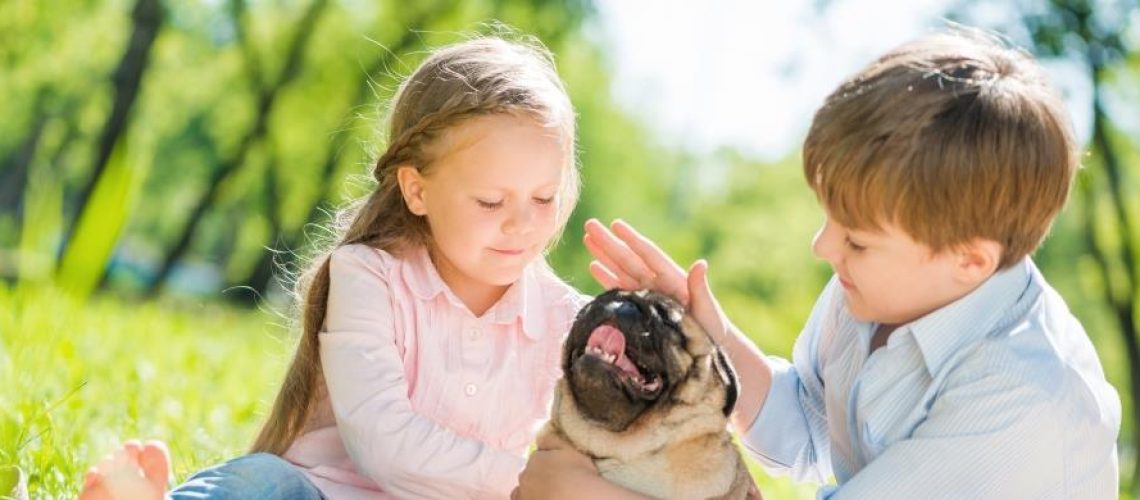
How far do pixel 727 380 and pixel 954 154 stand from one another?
2.53 ft

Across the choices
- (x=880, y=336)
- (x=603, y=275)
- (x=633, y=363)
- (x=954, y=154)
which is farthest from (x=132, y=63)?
(x=954, y=154)

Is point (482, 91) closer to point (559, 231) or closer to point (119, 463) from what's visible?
point (559, 231)

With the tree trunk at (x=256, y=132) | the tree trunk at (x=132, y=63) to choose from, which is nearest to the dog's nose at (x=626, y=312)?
the tree trunk at (x=132, y=63)

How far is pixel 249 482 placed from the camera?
341 cm

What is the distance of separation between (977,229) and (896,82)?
16.0 inches

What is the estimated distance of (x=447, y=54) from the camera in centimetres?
405

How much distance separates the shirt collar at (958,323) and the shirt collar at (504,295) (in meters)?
1.19

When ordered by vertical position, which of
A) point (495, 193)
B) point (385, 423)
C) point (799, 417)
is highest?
point (495, 193)

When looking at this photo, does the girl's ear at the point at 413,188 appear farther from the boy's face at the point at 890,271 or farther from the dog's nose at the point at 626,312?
the boy's face at the point at 890,271

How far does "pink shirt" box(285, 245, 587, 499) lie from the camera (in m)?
3.58

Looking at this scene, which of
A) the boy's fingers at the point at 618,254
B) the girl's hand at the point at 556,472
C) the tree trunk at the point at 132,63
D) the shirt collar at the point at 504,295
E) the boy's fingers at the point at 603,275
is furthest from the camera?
the tree trunk at the point at 132,63

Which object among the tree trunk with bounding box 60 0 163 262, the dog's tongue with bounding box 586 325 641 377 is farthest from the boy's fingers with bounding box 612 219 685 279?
the tree trunk with bounding box 60 0 163 262

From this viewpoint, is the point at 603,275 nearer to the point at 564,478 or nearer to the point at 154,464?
the point at 564,478

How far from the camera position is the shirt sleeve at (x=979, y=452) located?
313 cm
